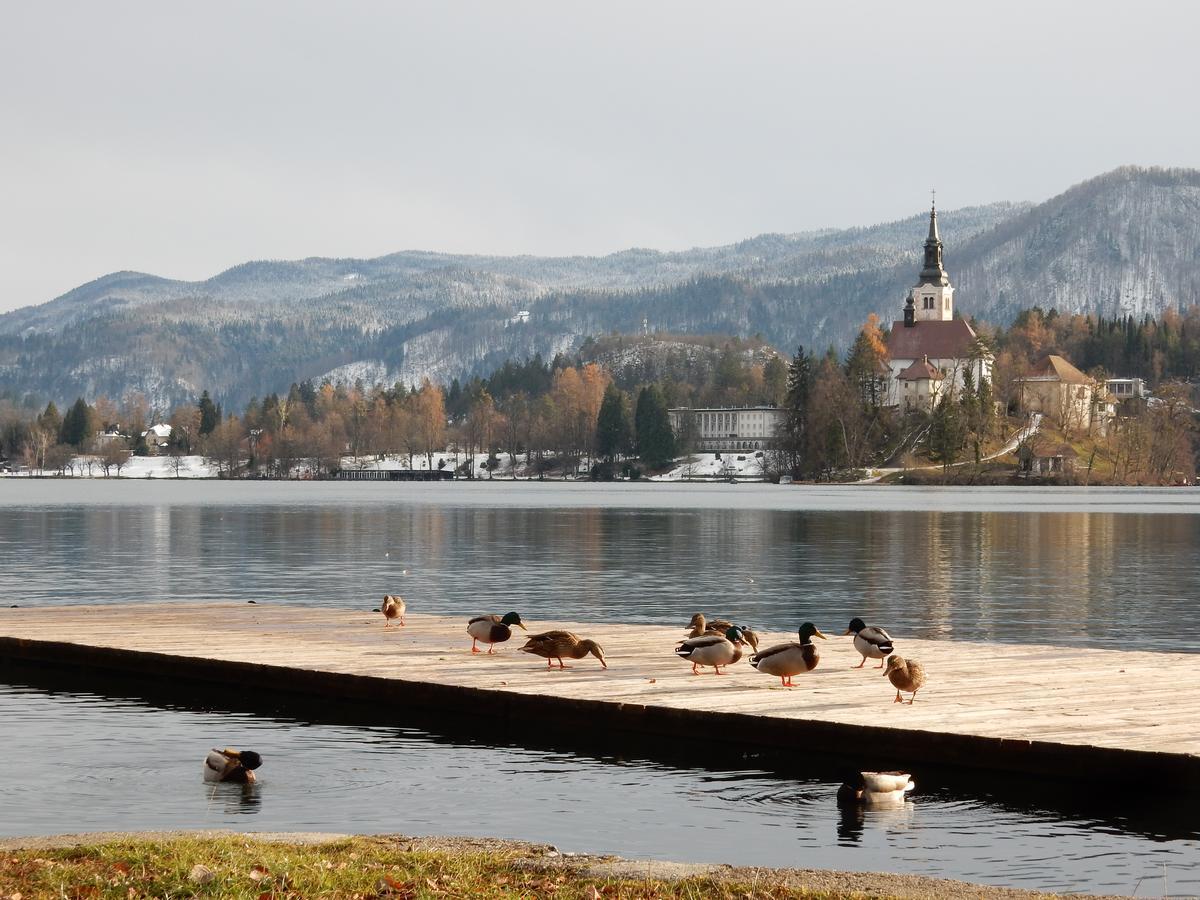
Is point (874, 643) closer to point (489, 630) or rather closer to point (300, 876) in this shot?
point (489, 630)

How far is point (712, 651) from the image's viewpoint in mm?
22406

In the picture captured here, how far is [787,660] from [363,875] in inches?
402

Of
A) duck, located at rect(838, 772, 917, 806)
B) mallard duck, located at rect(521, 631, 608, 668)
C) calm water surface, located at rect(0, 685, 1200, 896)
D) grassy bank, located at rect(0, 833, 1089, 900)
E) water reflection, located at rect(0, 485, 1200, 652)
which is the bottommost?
water reflection, located at rect(0, 485, 1200, 652)

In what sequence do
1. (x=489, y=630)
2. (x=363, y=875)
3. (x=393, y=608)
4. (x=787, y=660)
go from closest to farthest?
1. (x=363, y=875)
2. (x=787, y=660)
3. (x=489, y=630)
4. (x=393, y=608)

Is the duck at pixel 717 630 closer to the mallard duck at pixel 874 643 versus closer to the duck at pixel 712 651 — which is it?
the duck at pixel 712 651

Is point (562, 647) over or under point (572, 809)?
over

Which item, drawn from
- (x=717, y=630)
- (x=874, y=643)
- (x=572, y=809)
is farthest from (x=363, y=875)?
(x=717, y=630)

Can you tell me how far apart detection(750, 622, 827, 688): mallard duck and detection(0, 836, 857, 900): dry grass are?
8.68m

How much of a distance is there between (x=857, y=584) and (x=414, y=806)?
3731cm

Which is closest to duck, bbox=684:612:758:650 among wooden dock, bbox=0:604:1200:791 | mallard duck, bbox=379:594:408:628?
wooden dock, bbox=0:604:1200:791

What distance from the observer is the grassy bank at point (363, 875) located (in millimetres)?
11609

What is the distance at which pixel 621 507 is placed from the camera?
14038 centimetres

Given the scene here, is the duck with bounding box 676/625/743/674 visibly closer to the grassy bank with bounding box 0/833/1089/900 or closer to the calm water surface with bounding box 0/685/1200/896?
the calm water surface with bounding box 0/685/1200/896

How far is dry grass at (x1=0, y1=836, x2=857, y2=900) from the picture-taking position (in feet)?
37.9
